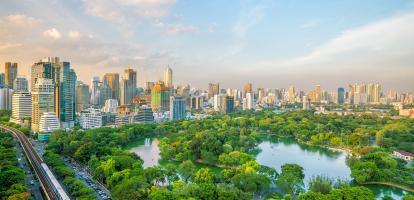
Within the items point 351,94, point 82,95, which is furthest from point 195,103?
point 351,94

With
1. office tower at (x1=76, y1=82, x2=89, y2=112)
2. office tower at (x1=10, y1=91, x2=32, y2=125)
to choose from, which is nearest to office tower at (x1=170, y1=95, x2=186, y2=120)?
office tower at (x1=76, y1=82, x2=89, y2=112)

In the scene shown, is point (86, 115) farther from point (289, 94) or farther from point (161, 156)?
point (289, 94)

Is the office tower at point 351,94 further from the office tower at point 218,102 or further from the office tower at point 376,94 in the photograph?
the office tower at point 218,102

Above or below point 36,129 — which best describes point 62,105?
above

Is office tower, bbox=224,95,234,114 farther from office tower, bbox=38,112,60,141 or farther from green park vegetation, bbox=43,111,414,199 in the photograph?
office tower, bbox=38,112,60,141

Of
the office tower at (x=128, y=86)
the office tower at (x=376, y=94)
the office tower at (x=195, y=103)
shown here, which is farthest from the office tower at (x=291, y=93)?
the office tower at (x=128, y=86)

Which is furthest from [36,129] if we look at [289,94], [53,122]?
[289,94]
